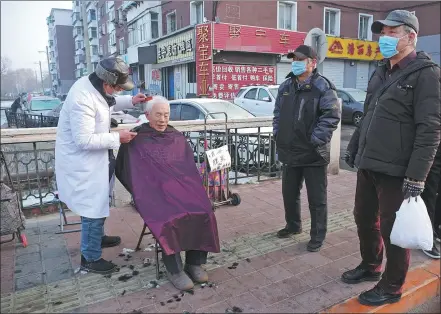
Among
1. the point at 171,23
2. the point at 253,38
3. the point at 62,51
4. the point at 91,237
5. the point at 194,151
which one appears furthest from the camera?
the point at 62,51

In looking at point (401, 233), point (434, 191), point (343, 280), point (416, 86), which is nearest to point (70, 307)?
point (343, 280)

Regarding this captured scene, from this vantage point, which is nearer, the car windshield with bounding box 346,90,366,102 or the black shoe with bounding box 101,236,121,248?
the black shoe with bounding box 101,236,121,248

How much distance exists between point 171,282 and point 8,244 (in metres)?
1.84

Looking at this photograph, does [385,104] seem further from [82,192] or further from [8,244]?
[8,244]

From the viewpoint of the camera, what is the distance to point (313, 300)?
262cm

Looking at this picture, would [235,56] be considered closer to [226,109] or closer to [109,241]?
[226,109]

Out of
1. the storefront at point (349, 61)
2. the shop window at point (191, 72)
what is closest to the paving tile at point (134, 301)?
the shop window at point (191, 72)

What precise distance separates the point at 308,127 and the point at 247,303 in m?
1.61

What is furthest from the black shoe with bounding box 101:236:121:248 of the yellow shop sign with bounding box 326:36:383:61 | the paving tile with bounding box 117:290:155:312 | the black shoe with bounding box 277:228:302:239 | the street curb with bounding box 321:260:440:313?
the yellow shop sign with bounding box 326:36:383:61

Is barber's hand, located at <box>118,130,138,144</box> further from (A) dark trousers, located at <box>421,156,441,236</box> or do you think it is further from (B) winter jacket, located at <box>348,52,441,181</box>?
(A) dark trousers, located at <box>421,156,441,236</box>

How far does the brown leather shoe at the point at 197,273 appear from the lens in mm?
2842

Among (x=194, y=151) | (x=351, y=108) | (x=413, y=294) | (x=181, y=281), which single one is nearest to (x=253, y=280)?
(x=181, y=281)

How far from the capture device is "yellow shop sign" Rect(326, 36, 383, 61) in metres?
19.8

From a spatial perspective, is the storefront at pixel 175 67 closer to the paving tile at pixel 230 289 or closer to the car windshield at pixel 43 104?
the car windshield at pixel 43 104
